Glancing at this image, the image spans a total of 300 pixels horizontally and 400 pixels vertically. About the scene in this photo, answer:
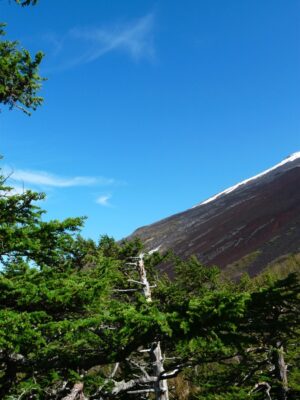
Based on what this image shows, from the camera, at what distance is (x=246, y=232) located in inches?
2616

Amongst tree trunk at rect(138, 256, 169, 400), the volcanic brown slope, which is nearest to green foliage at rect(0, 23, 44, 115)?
tree trunk at rect(138, 256, 169, 400)

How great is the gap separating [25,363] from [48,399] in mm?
721

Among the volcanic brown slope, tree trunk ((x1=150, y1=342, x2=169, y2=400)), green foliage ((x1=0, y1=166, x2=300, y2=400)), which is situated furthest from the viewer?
the volcanic brown slope

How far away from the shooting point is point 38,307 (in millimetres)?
6559

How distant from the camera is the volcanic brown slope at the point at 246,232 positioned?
176 ft

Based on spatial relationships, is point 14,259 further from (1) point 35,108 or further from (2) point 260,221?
(2) point 260,221

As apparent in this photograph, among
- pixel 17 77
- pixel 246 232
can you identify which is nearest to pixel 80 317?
pixel 17 77

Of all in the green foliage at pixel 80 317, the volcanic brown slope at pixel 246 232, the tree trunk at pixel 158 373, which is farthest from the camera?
the volcanic brown slope at pixel 246 232

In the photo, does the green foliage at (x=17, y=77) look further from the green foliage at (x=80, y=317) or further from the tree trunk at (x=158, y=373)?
the tree trunk at (x=158, y=373)

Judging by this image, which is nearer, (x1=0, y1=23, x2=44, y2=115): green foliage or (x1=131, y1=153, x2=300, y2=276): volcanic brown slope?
(x1=0, y1=23, x2=44, y2=115): green foliage

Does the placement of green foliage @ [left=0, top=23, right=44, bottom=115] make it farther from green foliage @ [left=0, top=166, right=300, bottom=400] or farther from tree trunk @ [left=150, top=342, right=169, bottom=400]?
tree trunk @ [left=150, top=342, right=169, bottom=400]

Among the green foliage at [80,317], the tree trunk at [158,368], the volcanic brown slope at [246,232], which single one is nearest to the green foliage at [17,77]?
the green foliage at [80,317]

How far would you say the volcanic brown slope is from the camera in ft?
176

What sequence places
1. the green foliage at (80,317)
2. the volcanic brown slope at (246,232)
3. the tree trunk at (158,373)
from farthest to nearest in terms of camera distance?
the volcanic brown slope at (246,232), the tree trunk at (158,373), the green foliage at (80,317)
